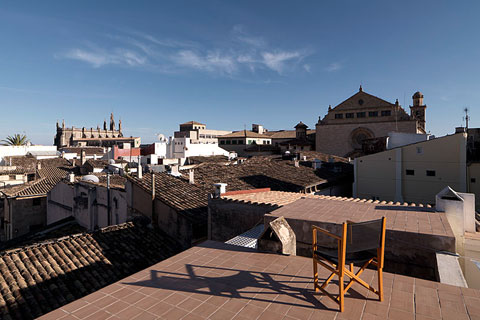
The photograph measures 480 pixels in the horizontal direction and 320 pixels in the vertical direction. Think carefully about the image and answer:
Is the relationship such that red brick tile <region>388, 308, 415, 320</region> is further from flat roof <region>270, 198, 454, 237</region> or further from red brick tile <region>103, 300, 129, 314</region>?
red brick tile <region>103, 300, 129, 314</region>

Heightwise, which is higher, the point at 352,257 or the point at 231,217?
the point at 352,257

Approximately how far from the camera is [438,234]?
202 inches

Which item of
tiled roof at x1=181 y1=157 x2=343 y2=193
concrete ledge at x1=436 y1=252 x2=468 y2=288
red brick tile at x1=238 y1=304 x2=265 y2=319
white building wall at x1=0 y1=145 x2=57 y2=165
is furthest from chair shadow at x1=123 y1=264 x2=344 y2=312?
white building wall at x1=0 y1=145 x2=57 y2=165

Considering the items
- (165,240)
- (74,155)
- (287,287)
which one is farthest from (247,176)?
(74,155)

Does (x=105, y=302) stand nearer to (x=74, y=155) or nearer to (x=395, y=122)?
(x=395, y=122)

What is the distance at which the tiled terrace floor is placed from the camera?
3.13 m

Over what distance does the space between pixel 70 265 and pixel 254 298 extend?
7.78 m

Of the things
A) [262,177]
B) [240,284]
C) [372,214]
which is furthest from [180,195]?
[240,284]

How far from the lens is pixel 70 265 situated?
28.8ft

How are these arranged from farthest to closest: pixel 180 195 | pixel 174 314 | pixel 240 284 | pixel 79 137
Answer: pixel 79 137
pixel 180 195
pixel 240 284
pixel 174 314

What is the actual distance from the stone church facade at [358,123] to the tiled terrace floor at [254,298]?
1742 inches

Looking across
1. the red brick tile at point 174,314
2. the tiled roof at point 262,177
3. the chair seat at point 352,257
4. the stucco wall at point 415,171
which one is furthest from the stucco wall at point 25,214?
the stucco wall at point 415,171

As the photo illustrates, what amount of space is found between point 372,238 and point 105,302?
3259 mm

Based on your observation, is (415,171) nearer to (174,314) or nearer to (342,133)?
(174,314)
